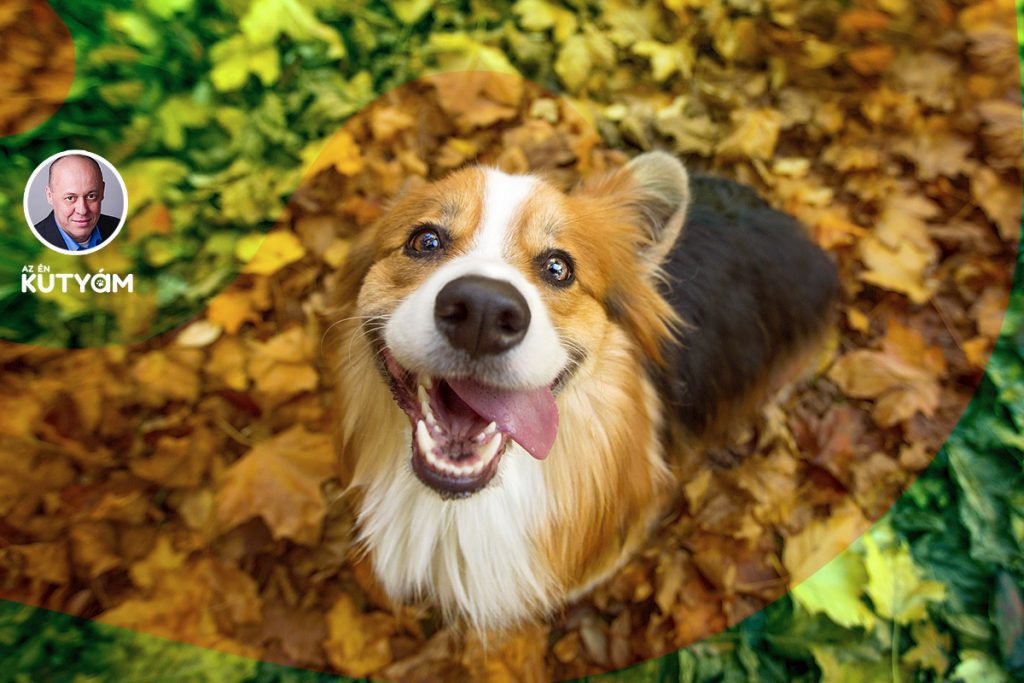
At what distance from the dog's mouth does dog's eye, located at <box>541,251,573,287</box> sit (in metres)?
0.34

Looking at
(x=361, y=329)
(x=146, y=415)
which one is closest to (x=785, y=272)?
(x=361, y=329)

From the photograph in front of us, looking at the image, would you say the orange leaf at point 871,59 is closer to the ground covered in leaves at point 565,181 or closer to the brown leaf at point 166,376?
the ground covered in leaves at point 565,181

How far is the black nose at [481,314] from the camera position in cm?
159

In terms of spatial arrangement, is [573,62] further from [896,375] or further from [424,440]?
[424,440]

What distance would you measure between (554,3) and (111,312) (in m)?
2.77

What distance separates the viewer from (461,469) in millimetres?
1832

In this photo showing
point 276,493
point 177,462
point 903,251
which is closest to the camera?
point 276,493

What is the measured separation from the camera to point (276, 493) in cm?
266

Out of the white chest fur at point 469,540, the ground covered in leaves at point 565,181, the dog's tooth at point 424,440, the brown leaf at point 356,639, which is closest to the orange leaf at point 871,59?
the ground covered in leaves at point 565,181

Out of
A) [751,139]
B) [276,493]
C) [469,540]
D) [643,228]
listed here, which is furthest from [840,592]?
[751,139]

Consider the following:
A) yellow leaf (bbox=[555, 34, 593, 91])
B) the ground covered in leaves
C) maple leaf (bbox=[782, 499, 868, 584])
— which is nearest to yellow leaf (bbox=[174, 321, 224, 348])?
the ground covered in leaves

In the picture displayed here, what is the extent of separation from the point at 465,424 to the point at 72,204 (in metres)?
1.72

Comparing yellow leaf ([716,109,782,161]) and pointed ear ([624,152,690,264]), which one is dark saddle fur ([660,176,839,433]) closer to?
pointed ear ([624,152,690,264])

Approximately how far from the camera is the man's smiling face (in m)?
2.38
